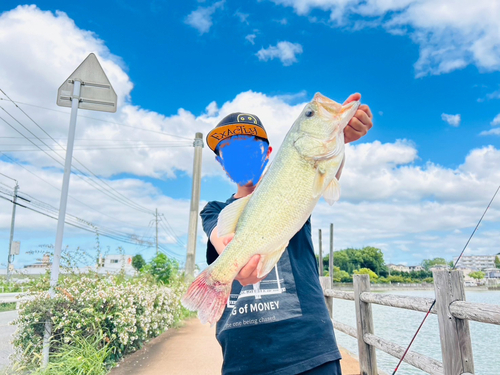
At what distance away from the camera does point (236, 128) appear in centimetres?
178

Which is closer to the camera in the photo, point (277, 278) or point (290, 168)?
point (290, 168)

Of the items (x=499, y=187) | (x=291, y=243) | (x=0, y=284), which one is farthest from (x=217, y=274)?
(x=0, y=284)

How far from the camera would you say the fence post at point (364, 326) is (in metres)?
5.29

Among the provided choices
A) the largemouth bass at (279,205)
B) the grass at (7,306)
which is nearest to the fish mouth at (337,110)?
the largemouth bass at (279,205)

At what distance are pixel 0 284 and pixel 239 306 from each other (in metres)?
21.6

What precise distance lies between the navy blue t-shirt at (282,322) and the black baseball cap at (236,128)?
16.1 inches

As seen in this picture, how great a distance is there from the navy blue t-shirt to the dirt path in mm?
3986

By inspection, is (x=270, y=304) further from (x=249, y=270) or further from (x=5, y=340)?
(x=5, y=340)

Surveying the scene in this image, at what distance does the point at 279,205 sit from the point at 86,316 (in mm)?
4611

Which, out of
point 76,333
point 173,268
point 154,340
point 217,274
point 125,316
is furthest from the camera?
point 173,268

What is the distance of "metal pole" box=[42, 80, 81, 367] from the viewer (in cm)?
460

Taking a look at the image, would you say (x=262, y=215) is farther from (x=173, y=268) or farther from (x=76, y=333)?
(x=173, y=268)

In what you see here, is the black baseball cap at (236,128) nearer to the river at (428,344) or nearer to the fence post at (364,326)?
the fence post at (364,326)

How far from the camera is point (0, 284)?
1852 centimetres
